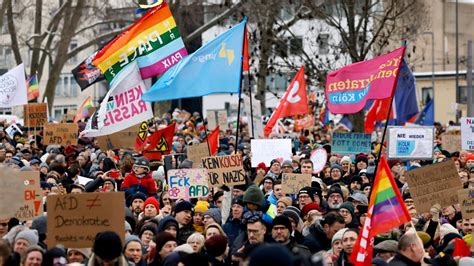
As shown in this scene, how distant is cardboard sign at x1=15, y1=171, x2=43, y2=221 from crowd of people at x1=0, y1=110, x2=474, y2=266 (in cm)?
21

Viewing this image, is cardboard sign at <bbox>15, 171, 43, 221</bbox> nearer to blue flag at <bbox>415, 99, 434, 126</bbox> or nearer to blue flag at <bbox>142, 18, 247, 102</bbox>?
blue flag at <bbox>142, 18, 247, 102</bbox>

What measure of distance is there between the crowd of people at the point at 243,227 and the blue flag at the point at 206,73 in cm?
121

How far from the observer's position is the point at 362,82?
1870 centimetres

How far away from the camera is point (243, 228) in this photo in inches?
493

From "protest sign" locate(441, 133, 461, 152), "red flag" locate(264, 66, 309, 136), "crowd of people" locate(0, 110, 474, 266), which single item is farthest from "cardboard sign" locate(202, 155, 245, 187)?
"protest sign" locate(441, 133, 461, 152)

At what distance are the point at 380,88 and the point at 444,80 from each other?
51.9m

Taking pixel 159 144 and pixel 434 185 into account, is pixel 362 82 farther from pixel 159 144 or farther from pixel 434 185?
pixel 434 185

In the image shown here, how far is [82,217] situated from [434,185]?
4.35 metres

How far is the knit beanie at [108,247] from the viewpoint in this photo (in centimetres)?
961

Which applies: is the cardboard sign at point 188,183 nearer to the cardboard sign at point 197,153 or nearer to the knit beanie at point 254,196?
the knit beanie at point 254,196

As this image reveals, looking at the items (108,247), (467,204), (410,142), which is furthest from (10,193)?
(410,142)

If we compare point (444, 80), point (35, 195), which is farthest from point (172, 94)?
point (444, 80)

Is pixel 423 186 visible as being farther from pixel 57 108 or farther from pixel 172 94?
pixel 57 108

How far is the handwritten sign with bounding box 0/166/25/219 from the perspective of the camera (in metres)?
12.2
